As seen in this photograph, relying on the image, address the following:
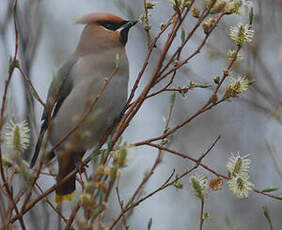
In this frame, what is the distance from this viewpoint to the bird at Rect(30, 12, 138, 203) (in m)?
3.06

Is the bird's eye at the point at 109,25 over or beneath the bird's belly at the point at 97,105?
over

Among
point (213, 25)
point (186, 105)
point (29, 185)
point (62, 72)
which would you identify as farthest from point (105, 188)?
point (186, 105)

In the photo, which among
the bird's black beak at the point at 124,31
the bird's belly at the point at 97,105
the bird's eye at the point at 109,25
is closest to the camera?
the bird's belly at the point at 97,105

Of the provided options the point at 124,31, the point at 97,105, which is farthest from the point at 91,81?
the point at 124,31

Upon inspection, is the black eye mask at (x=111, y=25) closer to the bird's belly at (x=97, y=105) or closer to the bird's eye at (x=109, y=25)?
the bird's eye at (x=109, y=25)

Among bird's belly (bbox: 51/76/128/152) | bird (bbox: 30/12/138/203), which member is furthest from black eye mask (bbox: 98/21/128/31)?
bird's belly (bbox: 51/76/128/152)

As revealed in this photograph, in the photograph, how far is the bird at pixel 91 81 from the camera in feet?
10.0

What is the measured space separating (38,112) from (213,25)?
2503 mm

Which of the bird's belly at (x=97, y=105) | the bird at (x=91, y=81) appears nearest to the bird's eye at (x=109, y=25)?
the bird at (x=91, y=81)

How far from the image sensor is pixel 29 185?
161 centimetres

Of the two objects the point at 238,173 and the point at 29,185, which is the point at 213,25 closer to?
the point at 238,173

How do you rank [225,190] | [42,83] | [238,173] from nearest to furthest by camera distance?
[238,173], [42,83], [225,190]

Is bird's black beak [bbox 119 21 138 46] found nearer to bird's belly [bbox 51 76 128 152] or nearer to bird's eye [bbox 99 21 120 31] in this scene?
bird's eye [bbox 99 21 120 31]

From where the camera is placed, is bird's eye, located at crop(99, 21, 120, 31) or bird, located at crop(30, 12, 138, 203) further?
bird's eye, located at crop(99, 21, 120, 31)
